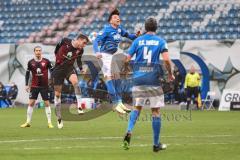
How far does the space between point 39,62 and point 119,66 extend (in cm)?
1139

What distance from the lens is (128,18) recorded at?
122 feet

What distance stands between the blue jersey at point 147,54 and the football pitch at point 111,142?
4.68 feet

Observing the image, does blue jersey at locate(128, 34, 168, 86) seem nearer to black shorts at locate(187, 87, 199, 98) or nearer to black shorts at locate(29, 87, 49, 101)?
black shorts at locate(29, 87, 49, 101)

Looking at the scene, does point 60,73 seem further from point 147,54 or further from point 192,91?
point 192,91

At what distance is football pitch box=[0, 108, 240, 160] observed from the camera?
12.0 m

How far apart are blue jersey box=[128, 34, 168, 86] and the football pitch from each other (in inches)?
56.2

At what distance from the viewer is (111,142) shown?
47.9 ft

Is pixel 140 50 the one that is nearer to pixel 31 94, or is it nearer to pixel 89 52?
pixel 31 94

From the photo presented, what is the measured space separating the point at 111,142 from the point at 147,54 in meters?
2.74

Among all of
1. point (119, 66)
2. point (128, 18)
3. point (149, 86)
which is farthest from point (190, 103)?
point (149, 86)

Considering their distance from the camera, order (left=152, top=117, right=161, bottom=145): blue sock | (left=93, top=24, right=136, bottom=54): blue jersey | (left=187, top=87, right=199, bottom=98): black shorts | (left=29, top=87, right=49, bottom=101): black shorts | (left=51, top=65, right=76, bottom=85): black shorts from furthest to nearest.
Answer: (left=187, top=87, right=199, bottom=98): black shorts
(left=29, top=87, right=49, bottom=101): black shorts
(left=51, top=65, right=76, bottom=85): black shorts
(left=93, top=24, right=136, bottom=54): blue jersey
(left=152, top=117, right=161, bottom=145): blue sock

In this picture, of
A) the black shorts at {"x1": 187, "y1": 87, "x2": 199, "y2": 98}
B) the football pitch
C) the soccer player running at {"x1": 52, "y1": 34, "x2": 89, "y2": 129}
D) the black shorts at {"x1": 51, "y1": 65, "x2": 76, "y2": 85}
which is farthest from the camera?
the black shorts at {"x1": 187, "y1": 87, "x2": 199, "y2": 98}

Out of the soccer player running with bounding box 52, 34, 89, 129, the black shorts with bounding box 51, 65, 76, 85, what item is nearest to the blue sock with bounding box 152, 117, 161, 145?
the soccer player running with bounding box 52, 34, 89, 129

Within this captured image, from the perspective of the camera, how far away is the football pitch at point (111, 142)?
471 inches
